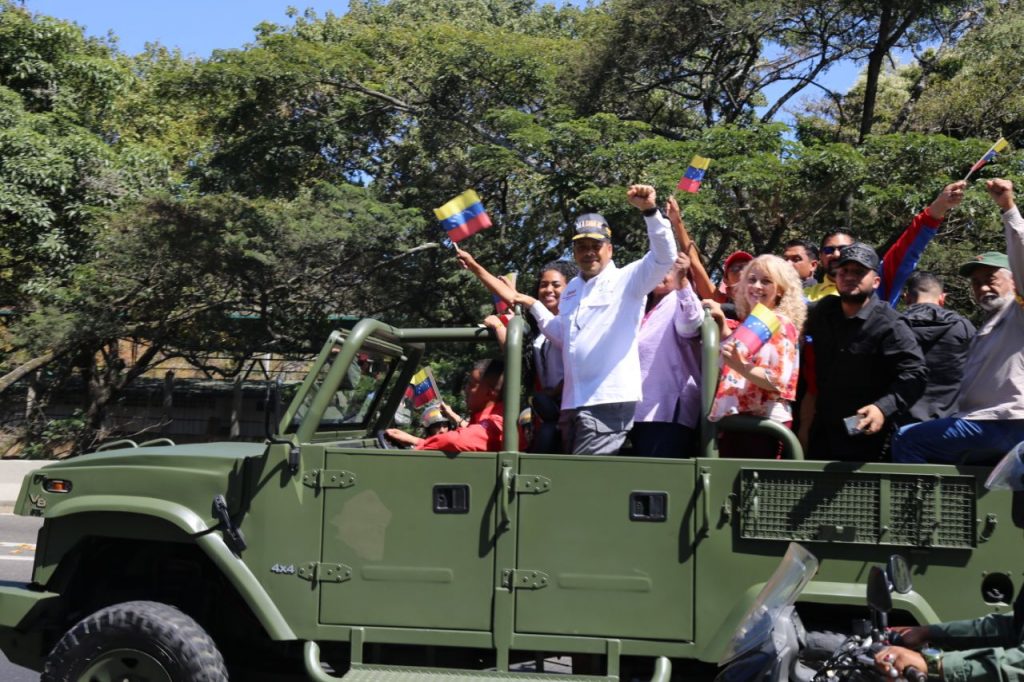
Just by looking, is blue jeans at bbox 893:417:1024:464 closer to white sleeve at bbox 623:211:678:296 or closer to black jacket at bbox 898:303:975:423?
black jacket at bbox 898:303:975:423

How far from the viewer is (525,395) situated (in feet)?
17.7

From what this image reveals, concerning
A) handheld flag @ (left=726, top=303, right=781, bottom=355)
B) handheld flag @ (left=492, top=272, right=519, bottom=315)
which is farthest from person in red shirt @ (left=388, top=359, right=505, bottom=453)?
handheld flag @ (left=726, top=303, right=781, bottom=355)

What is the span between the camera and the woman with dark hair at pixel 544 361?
195 inches

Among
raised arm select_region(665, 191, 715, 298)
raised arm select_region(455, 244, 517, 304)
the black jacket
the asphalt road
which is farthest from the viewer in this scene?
the asphalt road

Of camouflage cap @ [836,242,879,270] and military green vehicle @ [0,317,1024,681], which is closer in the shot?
military green vehicle @ [0,317,1024,681]

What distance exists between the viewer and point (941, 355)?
5332 mm

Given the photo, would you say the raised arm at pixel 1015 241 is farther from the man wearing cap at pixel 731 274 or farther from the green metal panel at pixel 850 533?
the man wearing cap at pixel 731 274

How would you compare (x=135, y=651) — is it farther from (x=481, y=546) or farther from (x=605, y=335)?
(x=605, y=335)

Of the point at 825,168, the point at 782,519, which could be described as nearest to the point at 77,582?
the point at 782,519

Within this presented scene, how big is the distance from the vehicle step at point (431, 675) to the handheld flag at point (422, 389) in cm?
181

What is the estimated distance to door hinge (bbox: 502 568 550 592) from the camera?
14.6 ft

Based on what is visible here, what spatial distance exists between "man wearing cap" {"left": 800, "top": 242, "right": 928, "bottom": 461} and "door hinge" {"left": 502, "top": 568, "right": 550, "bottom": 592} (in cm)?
138

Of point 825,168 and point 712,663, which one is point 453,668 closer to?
point 712,663

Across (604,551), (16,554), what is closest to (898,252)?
(604,551)
